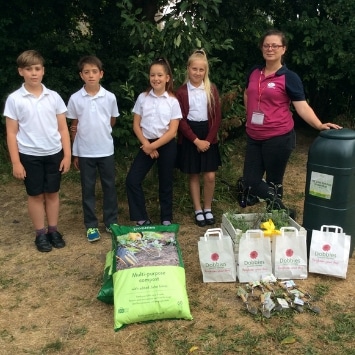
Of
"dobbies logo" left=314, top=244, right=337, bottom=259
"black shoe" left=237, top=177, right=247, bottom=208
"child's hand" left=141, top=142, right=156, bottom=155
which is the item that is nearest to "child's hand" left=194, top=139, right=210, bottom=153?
"child's hand" left=141, top=142, right=156, bottom=155

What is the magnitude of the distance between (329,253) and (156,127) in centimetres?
177

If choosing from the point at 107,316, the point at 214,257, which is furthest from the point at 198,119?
the point at 107,316

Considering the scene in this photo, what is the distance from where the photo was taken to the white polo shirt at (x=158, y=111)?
4.00 metres

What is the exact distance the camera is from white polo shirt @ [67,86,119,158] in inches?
155

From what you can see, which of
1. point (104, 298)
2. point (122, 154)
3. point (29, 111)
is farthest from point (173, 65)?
point (104, 298)

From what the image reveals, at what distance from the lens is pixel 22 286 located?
3.48 meters

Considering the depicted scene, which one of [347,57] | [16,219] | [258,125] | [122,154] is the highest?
[347,57]

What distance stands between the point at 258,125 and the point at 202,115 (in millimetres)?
554

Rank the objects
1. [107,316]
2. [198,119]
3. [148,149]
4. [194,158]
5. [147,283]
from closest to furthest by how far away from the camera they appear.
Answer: [147,283] → [107,316] → [148,149] → [198,119] → [194,158]

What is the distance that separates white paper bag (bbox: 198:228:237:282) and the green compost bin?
0.80 metres

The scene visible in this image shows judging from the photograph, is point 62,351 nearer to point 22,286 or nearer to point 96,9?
point 22,286

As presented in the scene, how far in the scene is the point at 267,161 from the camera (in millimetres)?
4016

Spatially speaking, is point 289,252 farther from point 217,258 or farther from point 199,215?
point 199,215

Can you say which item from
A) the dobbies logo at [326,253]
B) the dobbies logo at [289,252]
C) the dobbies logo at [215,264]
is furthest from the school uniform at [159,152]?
the dobbies logo at [326,253]
